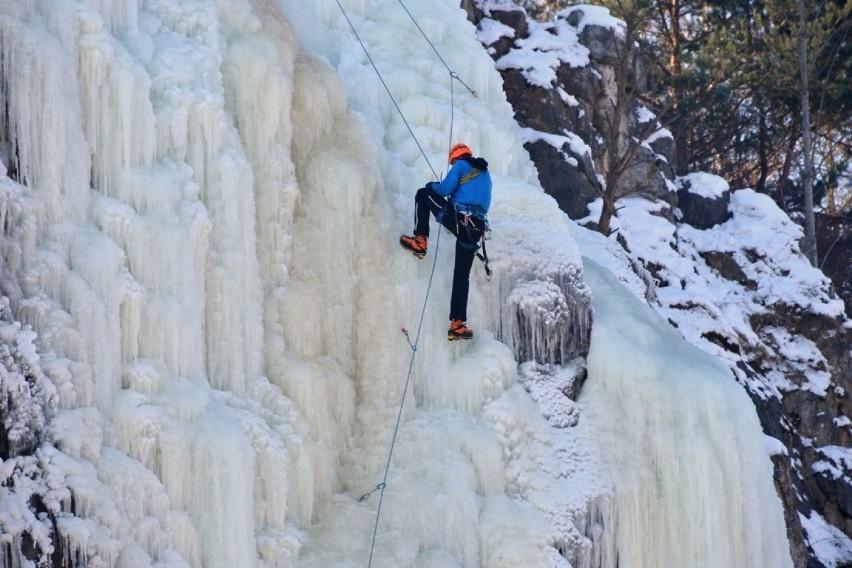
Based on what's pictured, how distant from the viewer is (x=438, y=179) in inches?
425

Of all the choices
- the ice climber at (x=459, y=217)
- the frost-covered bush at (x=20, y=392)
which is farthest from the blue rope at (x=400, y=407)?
the frost-covered bush at (x=20, y=392)

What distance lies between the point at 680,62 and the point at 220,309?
1533cm

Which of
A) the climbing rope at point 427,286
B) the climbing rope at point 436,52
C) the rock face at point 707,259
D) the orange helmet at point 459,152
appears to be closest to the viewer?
the climbing rope at point 427,286

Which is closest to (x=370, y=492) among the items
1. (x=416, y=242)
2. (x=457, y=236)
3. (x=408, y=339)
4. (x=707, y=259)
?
(x=408, y=339)

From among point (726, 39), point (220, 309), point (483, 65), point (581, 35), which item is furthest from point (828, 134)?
point (220, 309)

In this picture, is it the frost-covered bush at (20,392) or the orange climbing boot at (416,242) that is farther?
the orange climbing boot at (416,242)

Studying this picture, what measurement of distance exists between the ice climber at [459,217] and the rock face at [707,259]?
4982 mm

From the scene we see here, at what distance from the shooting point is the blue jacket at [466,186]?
9.83m

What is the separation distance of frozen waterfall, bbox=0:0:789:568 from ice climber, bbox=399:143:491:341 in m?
0.18

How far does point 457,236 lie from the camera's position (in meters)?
9.82

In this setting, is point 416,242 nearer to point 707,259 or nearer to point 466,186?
point 466,186

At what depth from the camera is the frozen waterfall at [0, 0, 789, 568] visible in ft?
24.3

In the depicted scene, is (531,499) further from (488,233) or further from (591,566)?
(488,233)

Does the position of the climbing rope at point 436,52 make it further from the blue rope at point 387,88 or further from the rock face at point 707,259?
the rock face at point 707,259
